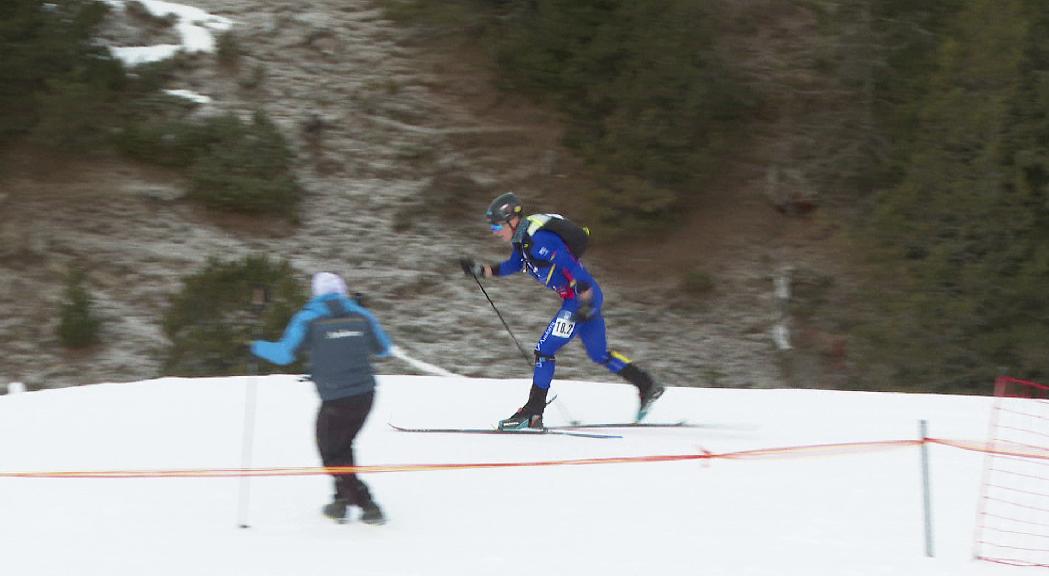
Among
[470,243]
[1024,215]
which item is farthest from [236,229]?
[1024,215]

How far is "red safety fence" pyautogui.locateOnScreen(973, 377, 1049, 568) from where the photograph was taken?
6.32m

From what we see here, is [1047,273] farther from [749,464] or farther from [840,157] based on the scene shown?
[749,464]

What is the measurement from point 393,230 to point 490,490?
1360 centimetres

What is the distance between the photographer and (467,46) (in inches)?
938

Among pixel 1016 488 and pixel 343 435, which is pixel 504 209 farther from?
pixel 1016 488

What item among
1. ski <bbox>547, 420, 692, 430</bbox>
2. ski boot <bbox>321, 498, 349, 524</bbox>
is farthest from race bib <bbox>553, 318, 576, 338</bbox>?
ski boot <bbox>321, 498, 349, 524</bbox>

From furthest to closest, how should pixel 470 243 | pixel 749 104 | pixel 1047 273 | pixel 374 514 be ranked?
pixel 749 104 < pixel 470 243 < pixel 1047 273 < pixel 374 514

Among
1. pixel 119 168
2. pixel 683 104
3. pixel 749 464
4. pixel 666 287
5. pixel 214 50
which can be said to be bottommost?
pixel 749 464

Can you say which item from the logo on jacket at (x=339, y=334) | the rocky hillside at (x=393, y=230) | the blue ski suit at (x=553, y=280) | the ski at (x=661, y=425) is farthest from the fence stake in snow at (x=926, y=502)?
the rocky hillside at (x=393, y=230)

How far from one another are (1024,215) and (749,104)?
7.54 metres

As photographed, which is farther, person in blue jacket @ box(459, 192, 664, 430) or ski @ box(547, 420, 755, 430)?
ski @ box(547, 420, 755, 430)

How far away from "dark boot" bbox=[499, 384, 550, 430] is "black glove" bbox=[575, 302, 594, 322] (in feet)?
2.04

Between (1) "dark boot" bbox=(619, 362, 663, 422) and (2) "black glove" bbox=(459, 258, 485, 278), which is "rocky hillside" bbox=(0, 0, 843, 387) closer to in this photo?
(2) "black glove" bbox=(459, 258, 485, 278)

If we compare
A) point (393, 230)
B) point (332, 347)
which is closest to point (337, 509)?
point (332, 347)
